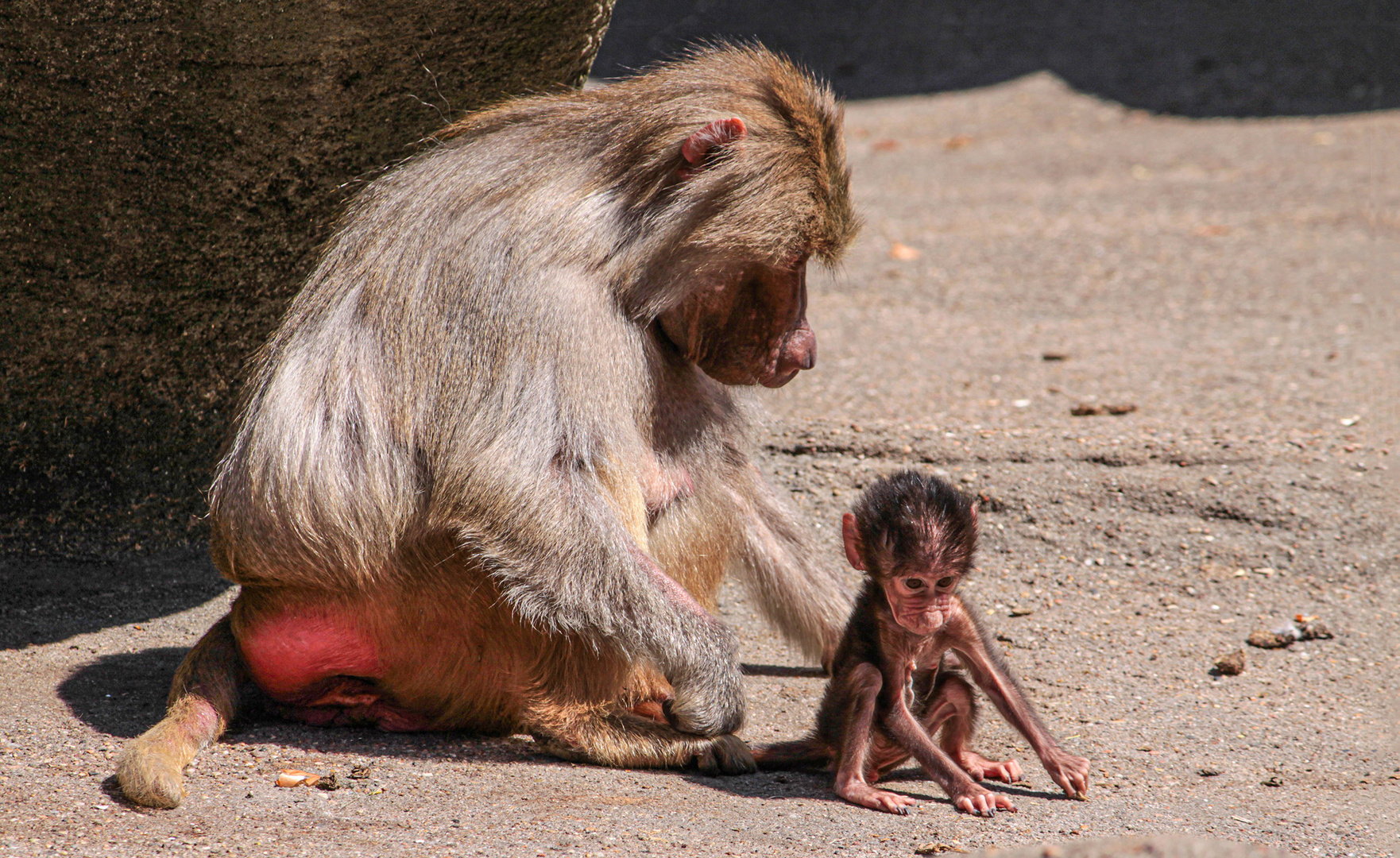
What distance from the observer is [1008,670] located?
118 inches

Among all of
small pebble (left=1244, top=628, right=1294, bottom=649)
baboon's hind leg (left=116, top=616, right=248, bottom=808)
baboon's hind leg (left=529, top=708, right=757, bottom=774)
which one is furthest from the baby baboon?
baboon's hind leg (left=116, top=616, right=248, bottom=808)

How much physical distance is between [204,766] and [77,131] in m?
1.66

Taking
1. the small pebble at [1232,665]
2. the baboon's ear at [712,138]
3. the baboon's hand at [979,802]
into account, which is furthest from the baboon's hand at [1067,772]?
the baboon's ear at [712,138]

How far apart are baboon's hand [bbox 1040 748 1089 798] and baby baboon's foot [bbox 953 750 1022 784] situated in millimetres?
146

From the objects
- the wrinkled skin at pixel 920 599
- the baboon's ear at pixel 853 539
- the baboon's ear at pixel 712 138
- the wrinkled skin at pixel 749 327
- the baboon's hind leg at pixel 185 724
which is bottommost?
the baboon's hind leg at pixel 185 724

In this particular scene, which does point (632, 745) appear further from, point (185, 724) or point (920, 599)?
point (185, 724)

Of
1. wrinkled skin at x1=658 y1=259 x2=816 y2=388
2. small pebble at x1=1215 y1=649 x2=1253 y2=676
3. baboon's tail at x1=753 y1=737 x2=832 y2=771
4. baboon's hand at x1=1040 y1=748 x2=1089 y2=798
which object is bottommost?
baboon's tail at x1=753 y1=737 x2=832 y2=771

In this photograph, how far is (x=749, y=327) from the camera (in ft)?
10.4

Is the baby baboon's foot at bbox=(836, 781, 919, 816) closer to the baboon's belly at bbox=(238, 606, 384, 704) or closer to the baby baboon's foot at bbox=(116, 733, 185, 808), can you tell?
the baboon's belly at bbox=(238, 606, 384, 704)

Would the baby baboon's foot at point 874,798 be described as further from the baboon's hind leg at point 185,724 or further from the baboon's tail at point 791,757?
the baboon's hind leg at point 185,724

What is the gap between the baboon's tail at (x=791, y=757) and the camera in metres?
3.08

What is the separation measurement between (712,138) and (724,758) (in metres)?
1.41

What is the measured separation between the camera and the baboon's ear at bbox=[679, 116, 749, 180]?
3008mm

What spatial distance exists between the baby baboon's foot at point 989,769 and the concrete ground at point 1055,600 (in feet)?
0.18
